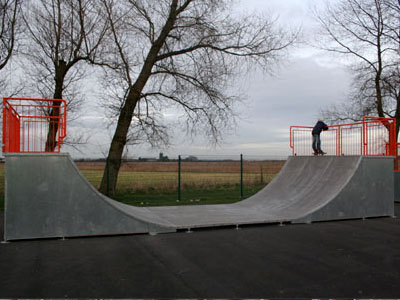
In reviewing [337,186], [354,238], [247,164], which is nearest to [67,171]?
[354,238]

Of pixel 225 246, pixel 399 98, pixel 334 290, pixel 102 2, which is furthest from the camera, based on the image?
pixel 399 98

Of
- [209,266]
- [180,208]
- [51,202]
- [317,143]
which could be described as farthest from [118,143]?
[209,266]

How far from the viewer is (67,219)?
7.39m

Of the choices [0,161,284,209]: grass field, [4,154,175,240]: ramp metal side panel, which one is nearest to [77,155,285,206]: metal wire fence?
[0,161,284,209]: grass field

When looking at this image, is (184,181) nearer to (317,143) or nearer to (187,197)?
(187,197)

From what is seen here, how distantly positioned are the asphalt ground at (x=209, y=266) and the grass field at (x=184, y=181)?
20.8 feet

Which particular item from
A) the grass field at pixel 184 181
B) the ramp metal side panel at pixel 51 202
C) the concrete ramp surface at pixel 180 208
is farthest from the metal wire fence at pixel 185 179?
the ramp metal side panel at pixel 51 202

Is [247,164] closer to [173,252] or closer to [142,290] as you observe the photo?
[173,252]

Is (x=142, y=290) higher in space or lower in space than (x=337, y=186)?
lower

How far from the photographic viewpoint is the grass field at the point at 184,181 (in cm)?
1474

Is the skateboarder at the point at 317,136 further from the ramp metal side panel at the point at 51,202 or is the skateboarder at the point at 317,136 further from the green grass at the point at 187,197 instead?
the ramp metal side panel at the point at 51,202

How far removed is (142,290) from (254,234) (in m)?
4.02

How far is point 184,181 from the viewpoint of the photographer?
56.6 feet

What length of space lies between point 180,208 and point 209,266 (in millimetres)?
5851
